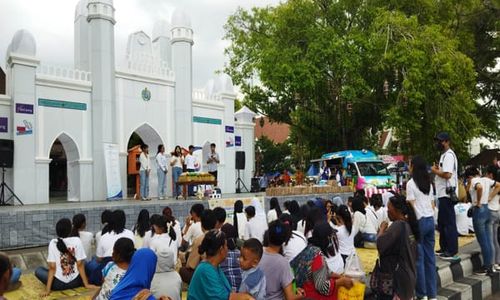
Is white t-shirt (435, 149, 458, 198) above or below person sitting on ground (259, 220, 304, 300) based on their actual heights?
above

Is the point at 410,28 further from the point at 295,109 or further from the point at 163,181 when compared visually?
the point at 163,181

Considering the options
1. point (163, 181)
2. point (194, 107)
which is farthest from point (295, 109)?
point (163, 181)

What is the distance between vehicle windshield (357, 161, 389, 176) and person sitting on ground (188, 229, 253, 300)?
17.7 meters

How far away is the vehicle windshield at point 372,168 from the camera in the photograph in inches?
805

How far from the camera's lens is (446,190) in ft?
20.3

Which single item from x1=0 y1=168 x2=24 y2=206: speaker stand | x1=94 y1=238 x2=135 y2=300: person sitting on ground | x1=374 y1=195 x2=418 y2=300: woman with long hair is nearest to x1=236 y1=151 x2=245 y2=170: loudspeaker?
x1=0 y1=168 x2=24 y2=206: speaker stand

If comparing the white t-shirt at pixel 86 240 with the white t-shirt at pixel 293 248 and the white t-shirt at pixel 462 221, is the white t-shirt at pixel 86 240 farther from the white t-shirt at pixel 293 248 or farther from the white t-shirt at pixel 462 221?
the white t-shirt at pixel 462 221

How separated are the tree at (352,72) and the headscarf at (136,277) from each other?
55.5ft

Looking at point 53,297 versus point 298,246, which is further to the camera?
point 53,297

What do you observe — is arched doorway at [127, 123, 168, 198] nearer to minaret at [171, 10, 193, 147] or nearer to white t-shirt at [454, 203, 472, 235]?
minaret at [171, 10, 193, 147]

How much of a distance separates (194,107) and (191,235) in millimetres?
11429

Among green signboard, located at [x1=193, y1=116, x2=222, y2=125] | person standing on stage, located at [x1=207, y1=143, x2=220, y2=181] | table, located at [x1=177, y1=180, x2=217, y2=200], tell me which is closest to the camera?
table, located at [x1=177, y1=180, x2=217, y2=200]

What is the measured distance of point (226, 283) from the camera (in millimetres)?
3332

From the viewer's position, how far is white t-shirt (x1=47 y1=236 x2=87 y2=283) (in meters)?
5.61
